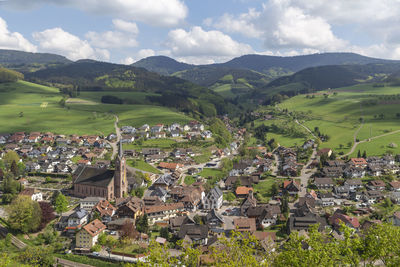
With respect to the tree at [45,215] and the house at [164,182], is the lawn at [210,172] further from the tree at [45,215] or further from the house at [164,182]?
the tree at [45,215]

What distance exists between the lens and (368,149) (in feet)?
414

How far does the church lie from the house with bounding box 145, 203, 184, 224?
13.0m

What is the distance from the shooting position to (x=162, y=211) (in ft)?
241

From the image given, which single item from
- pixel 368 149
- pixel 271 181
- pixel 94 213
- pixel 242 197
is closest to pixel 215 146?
pixel 271 181

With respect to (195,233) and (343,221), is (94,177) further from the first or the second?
(343,221)

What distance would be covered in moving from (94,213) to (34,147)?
277ft

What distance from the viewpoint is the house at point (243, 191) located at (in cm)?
8838

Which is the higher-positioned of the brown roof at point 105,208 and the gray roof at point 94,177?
the gray roof at point 94,177

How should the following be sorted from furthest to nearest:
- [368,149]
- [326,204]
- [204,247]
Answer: [368,149]
[326,204]
[204,247]

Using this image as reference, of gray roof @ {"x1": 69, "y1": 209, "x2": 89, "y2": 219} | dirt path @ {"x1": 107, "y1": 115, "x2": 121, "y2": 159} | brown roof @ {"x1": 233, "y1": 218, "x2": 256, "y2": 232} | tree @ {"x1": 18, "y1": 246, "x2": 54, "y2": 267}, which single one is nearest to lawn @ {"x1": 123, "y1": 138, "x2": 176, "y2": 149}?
dirt path @ {"x1": 107, "y1": 115, "x2": 121, "y2": 159}

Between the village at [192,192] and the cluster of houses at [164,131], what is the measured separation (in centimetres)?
1173

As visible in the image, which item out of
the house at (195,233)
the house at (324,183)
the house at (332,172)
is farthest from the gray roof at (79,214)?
the house at (332,172)

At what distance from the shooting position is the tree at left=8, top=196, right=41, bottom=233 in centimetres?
6325

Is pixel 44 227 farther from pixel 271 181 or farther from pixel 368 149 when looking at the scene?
pixel 368 149
